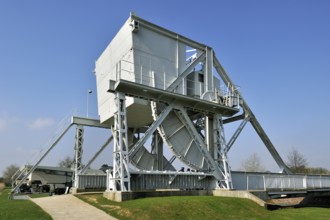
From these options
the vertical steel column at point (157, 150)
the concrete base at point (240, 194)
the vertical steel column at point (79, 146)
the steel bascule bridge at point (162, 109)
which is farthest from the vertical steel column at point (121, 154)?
the vertical steel column at point (79, 146)

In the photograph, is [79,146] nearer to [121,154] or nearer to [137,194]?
[121,154]

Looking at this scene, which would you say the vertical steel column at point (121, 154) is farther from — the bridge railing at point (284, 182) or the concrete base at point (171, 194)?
the bridge railing at point (284, 182)

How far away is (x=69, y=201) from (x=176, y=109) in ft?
34.6

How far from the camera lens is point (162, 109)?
26312mm

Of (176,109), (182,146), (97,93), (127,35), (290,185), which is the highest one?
(127,35)

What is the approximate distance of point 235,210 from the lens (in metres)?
18.6

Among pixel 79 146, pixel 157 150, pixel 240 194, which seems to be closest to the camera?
pixel 240 194

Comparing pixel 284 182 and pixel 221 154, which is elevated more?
pixel 221 154

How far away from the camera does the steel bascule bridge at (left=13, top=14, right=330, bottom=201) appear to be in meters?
22.4

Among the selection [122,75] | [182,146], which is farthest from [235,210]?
[122,75]

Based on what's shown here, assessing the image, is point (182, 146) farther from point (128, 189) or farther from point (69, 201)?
point (69, 201)

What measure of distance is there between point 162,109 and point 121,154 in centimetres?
653

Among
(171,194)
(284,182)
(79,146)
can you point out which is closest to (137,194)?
(171,194)

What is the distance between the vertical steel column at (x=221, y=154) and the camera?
27.0 m
